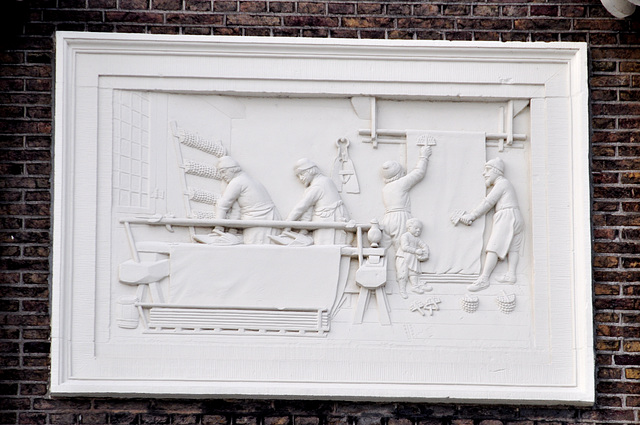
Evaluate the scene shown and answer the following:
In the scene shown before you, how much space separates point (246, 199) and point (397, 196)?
0.81 m

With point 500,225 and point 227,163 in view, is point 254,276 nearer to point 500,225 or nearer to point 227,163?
point 227,163

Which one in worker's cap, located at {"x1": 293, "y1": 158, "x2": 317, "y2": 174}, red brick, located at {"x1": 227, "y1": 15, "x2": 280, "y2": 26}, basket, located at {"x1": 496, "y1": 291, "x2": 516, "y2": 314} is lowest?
basket, located at {"x1": 496, "y1": 291, "x2": 516, "y2": 314}

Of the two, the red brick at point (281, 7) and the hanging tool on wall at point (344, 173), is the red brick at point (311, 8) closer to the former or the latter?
the red brick at point (281, 7)

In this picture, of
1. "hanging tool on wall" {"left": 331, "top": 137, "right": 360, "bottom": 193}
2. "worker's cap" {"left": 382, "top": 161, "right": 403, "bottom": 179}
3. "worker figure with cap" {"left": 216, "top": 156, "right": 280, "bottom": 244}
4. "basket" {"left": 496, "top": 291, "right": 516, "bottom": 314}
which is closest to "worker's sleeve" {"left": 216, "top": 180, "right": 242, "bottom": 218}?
"worker figure with cap" {"left": 216, "top": 156, "right": 280, "bottom": 244}

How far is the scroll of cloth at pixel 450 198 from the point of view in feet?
16.3

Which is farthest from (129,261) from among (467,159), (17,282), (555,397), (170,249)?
(555,397)

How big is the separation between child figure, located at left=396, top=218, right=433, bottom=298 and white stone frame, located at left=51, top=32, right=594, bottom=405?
52 centimetres

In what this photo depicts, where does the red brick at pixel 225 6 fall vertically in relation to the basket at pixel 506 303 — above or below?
above

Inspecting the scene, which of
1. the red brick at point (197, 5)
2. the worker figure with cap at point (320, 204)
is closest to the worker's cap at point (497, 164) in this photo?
the worker figure with cap at point (320, 204)

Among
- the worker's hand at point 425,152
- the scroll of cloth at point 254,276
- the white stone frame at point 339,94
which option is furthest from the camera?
the worker's hand at point 425,152

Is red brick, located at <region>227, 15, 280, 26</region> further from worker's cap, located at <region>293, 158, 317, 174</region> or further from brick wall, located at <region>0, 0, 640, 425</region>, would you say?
worker's cap, located at <region>293, 158, 317, 174</region>

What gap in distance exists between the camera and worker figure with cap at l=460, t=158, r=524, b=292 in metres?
4.95

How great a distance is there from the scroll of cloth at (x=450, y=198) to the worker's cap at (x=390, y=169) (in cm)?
9

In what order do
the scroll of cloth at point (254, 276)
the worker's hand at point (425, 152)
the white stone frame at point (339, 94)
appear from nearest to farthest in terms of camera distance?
1. the white stone frame at point (339, 94)
2. the scroll of cloth at point (254, 276)
3. the worker's hand at point (425, 152)
